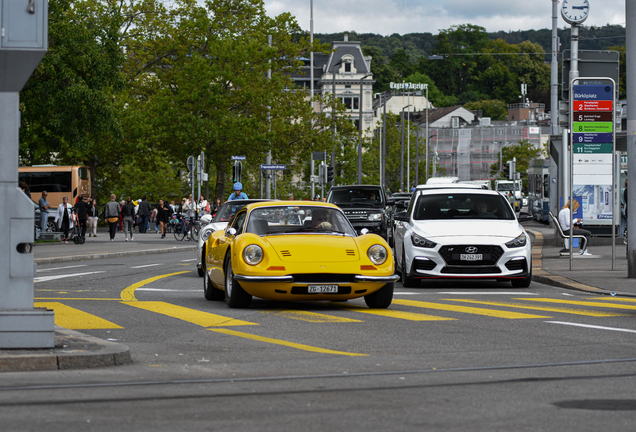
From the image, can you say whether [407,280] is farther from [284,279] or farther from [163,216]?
[163,216]

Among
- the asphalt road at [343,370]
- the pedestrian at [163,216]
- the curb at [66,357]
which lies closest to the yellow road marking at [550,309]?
the asphalt road at [343,370]

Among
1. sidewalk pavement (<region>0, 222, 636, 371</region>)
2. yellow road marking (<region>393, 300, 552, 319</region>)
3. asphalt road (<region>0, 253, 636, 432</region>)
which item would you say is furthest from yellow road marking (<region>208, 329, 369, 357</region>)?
yellow road marking (<region>393, 300, 552, 319</region>)

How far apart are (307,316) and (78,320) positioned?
2.53m

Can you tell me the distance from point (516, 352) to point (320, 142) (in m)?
46.8

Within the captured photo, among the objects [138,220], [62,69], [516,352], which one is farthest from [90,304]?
[138,220]

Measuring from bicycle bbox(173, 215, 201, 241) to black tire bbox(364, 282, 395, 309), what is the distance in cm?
2751

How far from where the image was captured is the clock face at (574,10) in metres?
30.7

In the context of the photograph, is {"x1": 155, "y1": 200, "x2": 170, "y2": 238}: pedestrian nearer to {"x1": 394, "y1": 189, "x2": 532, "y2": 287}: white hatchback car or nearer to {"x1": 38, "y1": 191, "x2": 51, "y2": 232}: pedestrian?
{"x1": 38, "y1": 191, "x2": 51, "y2": 232}: pedestrian

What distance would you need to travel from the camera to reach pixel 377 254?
12.3m

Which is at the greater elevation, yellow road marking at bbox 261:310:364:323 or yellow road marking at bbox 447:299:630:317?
yellow road marking at bbox 261:310:364:323

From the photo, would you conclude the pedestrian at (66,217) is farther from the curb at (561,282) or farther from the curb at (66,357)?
the curb at (66,357)

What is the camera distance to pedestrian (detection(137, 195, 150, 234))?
48.2m

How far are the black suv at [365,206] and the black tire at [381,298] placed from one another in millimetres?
16560

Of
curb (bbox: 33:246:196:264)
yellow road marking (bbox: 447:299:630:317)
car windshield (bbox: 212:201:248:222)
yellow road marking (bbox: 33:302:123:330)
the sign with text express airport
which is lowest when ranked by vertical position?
curb (bbox: 33:246:196:264)
